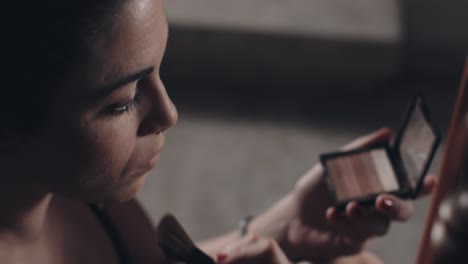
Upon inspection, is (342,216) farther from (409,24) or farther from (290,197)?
(409,24)

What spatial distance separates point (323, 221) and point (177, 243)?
0.30m

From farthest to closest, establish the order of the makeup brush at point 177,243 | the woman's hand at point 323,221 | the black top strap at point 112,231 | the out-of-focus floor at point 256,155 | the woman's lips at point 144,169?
the out-of-focus floor at point 256,155, the woman's hand at point 323,221, the black top strap at point 112,231, the makeup brush at point 177,243, the woman's lips at point 144,169

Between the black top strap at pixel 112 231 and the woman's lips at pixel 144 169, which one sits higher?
the woman's lips at pixel 144 169

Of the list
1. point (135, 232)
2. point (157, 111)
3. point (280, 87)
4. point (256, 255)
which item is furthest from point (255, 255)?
point (280, 87)

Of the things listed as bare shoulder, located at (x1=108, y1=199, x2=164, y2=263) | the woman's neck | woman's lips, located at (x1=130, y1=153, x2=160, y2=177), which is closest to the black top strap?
bare shoulder, located at (x1=108, y1=199, x2=164, y2=263)

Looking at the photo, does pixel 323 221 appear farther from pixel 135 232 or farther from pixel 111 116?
pixel 111 116

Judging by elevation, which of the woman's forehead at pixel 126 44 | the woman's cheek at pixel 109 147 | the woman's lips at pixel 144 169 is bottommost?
the woman's lips at pixel 144 169

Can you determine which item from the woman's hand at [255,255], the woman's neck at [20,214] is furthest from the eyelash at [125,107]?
the woman's hand at [255,255]

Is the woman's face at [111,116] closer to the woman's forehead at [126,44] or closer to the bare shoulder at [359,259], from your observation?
the woman's forehead at [126,44]

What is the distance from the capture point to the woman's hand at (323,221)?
754 mm

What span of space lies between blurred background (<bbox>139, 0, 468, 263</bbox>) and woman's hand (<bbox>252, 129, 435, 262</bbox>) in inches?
21.5

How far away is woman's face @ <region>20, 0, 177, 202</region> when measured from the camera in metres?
0.35

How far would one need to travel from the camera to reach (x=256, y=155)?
57.1 inches

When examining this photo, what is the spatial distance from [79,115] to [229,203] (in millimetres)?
1025
